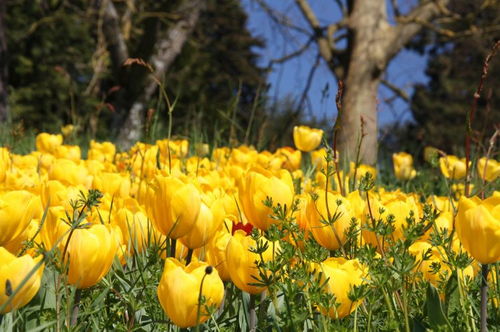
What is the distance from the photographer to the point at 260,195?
1251 millimetres

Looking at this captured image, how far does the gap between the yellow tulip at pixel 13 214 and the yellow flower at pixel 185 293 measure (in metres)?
0.32

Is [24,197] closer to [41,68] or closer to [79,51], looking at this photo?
[41,68]

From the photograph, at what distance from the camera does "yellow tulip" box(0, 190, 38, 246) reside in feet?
3.35

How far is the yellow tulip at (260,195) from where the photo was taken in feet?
4.11

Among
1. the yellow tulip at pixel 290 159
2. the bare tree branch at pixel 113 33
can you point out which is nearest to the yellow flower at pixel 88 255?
the yellow tulip at pixel 290 159

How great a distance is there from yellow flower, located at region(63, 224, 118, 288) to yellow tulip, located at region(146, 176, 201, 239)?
15cm

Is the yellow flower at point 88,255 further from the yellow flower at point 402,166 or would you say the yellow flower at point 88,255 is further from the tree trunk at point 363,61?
the tree trunk at point 363,61

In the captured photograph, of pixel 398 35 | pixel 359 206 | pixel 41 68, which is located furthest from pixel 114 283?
pixel 41 68

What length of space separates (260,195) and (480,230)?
486mm

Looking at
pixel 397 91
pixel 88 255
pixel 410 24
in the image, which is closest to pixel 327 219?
pixel 88 255

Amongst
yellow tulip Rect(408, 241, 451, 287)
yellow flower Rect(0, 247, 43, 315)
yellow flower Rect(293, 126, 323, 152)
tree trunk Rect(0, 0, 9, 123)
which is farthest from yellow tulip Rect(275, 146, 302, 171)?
tree trunk Rect(0, 0, 9, 123)

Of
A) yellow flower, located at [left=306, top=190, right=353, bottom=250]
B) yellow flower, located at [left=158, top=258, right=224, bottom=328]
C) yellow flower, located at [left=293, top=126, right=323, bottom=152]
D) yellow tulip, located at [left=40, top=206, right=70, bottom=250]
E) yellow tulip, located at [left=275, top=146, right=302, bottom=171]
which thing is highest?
yellow flower, located at [left=293, top=126, right=323, bottom=152]

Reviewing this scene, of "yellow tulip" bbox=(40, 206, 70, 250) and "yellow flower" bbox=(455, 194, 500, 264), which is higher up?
"yellow flower" bbox=(455, 194, 500, 264)

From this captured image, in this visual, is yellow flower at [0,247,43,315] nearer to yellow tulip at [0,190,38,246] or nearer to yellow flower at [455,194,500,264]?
yellow tulip at [0,190,38,246]
